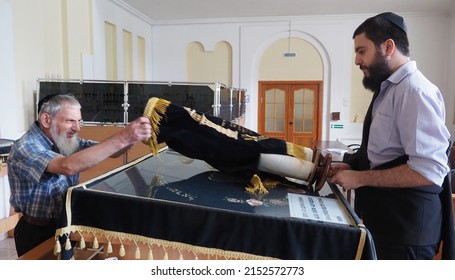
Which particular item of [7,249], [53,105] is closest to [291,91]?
[7,249]

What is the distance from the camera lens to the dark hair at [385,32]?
1.32m

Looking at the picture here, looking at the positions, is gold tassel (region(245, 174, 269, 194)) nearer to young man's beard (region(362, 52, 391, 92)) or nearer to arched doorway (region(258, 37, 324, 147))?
young man's beard (region(362, 52, 391, 92))

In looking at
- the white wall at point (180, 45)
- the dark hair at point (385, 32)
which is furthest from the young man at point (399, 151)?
the white wall at point (180, 45)

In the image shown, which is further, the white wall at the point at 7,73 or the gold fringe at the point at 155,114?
the white wall at the point at 7,73

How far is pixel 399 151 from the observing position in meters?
1.32

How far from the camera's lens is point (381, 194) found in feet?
4.50

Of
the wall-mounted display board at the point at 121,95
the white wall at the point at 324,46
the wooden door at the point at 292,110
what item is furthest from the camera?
the wooden door at the point at 292,110

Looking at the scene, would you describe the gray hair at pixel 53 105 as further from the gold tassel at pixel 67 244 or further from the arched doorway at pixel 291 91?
the arched doorway at pixel 291 91

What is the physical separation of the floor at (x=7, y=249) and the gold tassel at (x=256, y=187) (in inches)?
102

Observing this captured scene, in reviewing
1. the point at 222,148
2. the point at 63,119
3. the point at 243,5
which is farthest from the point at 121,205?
the point at 243,5
